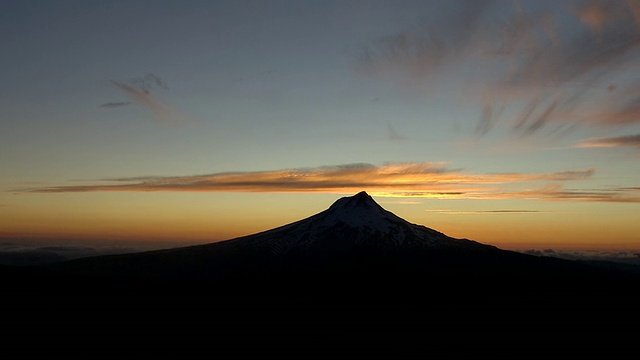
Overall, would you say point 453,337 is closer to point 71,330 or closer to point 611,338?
point 611,338

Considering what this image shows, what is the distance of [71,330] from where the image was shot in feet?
472

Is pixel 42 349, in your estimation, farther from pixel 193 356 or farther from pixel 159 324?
pixel 159 324

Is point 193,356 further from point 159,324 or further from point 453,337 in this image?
point 453,337

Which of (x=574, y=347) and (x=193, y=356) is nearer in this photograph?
(x=193, y=356)

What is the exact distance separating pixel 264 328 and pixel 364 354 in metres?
42.6

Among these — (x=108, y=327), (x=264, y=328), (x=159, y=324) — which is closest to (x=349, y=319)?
(x=264, y=328)

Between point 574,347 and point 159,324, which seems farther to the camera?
point 159,324

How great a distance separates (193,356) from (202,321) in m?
52.1

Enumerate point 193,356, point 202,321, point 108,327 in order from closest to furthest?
point 193,356 < point 108,327 < point 202,321

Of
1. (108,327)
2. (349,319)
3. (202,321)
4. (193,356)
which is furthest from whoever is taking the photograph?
(349,319)

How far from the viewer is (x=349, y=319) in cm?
18262

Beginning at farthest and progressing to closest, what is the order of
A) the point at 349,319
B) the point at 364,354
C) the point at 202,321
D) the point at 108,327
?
1. the point at 349,319
2. the point at 202,321
3. the point at 108,327
4. the point at 364,354

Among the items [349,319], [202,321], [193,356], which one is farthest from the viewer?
[349,319]

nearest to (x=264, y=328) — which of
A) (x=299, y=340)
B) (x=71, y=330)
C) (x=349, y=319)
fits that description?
(x=299, y=340)
